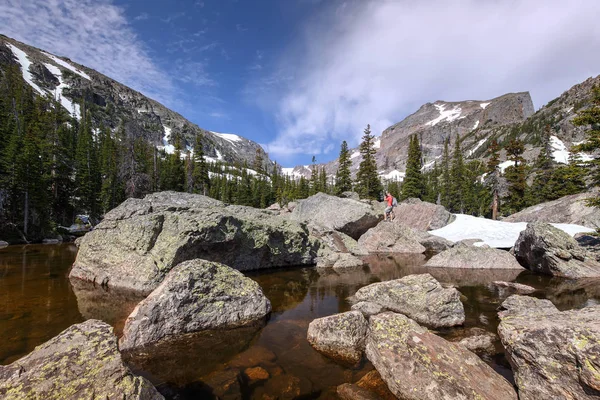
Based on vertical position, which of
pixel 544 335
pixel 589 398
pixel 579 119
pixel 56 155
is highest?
pixel 56 155

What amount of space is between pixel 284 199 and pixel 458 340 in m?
84.4

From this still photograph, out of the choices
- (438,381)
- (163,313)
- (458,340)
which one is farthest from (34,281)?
(458,340)

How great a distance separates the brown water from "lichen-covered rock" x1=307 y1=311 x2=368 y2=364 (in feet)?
0.95

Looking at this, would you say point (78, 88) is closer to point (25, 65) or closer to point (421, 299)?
point (25, 65)

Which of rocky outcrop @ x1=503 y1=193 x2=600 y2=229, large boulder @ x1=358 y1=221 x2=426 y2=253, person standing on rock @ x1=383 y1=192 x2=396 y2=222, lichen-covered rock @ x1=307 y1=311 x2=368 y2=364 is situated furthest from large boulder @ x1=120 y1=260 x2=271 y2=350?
rocky outcrop @ x1=503 y1=193 x2=600 y2=229

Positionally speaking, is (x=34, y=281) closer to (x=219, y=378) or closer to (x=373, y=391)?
(x=219, y=378)

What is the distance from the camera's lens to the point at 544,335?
459cm

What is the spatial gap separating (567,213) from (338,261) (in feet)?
92.0

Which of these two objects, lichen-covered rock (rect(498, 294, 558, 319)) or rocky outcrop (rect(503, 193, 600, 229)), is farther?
rocky outcrop (rect(503, 193, 600, 229))

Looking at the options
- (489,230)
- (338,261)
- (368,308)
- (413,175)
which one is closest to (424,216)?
(489,230)

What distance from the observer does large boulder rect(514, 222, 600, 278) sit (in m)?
14.1

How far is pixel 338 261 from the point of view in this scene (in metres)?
17.3

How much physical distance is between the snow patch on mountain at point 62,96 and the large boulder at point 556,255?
16147cm

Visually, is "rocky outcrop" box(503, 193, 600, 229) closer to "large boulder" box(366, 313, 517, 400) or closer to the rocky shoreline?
the rocky shoreline
